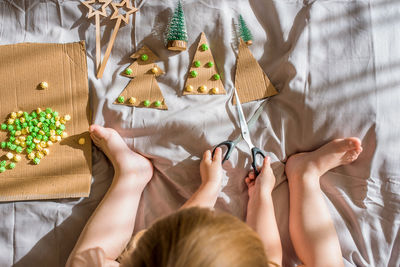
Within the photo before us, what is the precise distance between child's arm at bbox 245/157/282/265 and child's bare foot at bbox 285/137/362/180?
0.25 ft

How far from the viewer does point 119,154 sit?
893 mm

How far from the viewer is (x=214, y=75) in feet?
3.05

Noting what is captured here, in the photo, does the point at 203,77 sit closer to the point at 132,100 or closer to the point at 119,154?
the point at 132,100

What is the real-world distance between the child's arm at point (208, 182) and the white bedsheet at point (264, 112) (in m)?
0.04

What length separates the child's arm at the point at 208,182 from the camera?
842mm

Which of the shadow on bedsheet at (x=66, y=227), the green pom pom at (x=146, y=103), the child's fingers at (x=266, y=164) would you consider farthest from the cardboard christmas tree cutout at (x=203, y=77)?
the shadow on bedsheet at (x=66, y=227)

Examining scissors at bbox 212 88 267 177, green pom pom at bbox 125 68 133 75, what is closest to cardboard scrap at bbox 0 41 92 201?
green pom pom at bbox 125 68 133 75

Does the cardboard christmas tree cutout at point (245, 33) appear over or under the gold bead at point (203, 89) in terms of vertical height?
over

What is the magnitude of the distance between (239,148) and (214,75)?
0.69 ft

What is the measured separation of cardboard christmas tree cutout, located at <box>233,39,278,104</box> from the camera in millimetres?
922

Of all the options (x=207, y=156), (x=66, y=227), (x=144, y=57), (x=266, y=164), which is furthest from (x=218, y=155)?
(x=66, y=227)

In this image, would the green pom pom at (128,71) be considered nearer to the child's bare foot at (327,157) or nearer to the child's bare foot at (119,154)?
the child's bare foot at (119,154)

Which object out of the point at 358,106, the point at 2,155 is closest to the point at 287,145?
the point at 358,106

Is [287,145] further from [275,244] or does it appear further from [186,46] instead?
[186,46]
